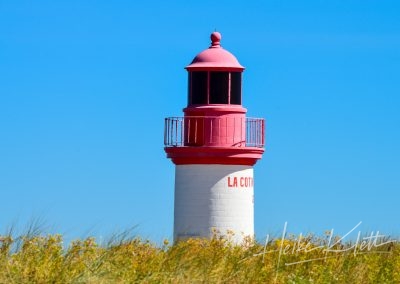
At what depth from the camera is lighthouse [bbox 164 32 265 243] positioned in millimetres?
19969

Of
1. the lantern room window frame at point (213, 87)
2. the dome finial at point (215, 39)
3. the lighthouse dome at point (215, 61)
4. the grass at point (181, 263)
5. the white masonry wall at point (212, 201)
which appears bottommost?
Result: the grass at point (181, 263)

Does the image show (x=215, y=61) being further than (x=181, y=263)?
Yes

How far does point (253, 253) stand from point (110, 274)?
3.66 m

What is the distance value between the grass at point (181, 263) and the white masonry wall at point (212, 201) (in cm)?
469

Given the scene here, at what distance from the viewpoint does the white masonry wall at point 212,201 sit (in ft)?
65.4

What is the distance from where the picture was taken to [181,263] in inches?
485

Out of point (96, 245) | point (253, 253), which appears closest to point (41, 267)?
point (96, 245)

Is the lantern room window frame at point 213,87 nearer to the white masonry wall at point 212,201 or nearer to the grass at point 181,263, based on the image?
the white masonry wall at point 212,201

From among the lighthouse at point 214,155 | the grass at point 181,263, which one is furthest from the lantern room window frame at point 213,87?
the grass at point 181,263

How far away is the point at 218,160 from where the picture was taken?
2005cm

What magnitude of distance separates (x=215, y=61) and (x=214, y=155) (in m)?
1.83

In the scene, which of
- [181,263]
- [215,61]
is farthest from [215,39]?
[181,263]

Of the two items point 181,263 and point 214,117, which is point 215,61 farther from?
point 181,263

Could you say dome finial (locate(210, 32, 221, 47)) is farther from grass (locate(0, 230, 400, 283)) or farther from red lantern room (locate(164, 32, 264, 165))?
grass (locate(0, 230, 400, 283))
